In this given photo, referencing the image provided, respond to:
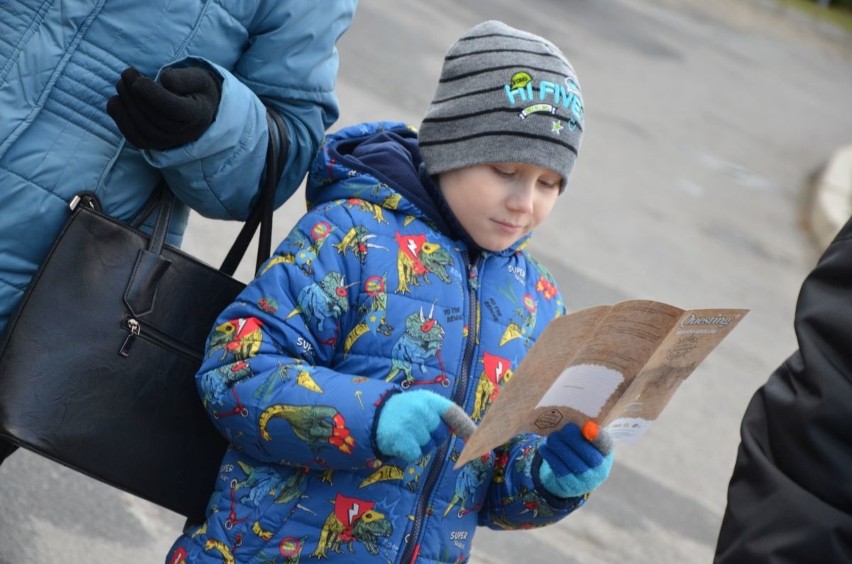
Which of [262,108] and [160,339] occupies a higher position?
[262,108]

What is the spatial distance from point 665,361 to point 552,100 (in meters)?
0.52

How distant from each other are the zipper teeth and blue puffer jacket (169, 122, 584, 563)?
11cm

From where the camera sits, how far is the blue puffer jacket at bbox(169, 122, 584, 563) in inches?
82.4

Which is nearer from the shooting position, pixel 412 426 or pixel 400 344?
pixel 412 426

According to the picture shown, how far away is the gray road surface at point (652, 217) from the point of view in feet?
12.1

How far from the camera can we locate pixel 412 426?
199cm

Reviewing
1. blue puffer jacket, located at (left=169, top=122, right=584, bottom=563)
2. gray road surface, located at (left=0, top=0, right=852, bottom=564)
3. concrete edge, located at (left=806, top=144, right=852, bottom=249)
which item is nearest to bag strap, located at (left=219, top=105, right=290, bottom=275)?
blue puffer jacket, located at (left=169, top=122, right=584, bottom=563)

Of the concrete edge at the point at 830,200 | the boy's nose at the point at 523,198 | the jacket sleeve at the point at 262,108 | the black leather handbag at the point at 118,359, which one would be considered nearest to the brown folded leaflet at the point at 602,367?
the boy's nose at the point at 523,198

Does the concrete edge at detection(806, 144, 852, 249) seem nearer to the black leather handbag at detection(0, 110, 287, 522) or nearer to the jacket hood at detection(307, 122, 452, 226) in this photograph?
the jacket hood at detection(307, 122, 452, 226)

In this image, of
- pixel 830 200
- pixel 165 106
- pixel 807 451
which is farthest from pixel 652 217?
pixel 807 451

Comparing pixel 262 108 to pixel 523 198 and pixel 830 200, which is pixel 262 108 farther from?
pixel 830 200

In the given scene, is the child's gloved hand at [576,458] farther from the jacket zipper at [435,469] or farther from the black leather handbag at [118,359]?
the black leather handbag at [118,359]

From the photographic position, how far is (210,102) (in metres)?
2.16

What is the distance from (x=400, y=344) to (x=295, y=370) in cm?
20
